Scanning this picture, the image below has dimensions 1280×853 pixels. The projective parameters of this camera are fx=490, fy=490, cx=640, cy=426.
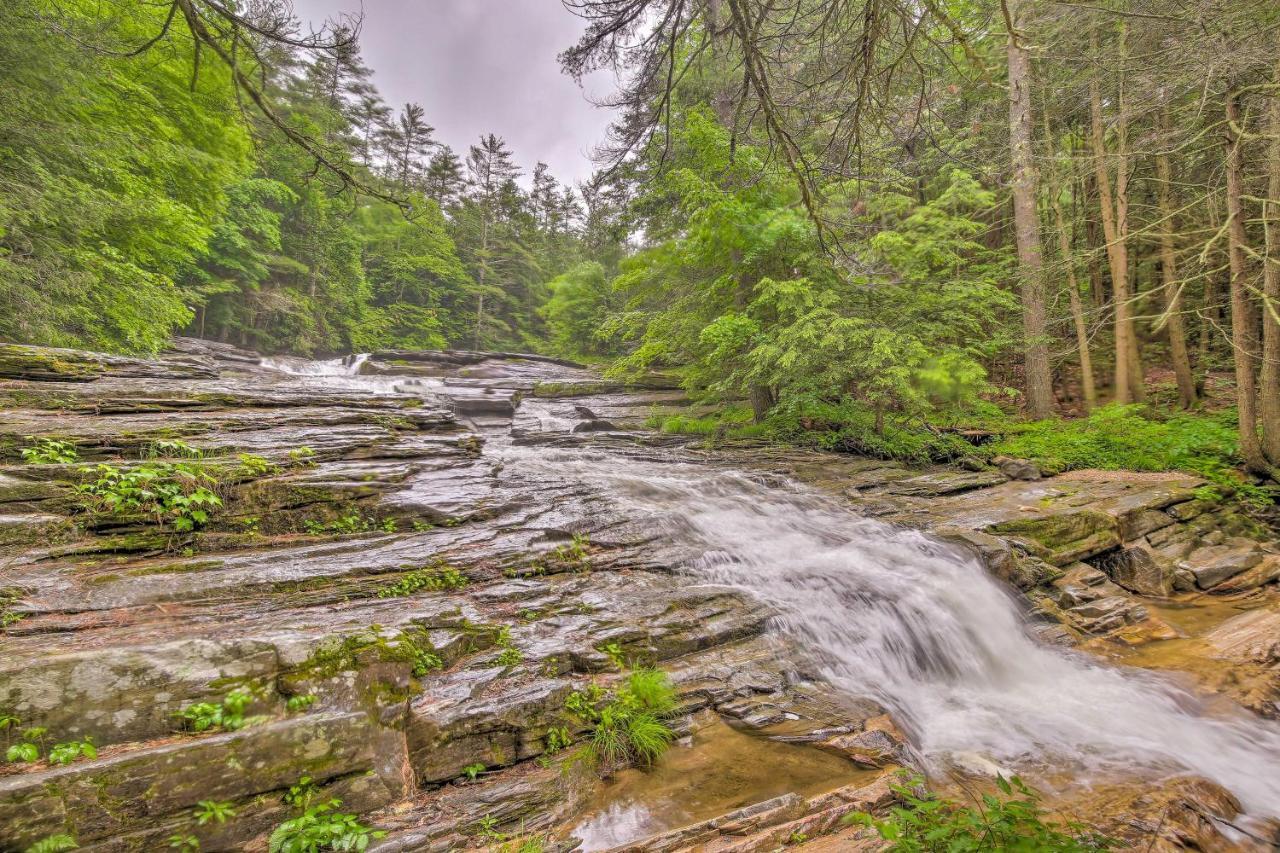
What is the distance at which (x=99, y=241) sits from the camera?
29.6ft

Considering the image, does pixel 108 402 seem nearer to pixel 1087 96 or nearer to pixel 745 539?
pixel 745 539

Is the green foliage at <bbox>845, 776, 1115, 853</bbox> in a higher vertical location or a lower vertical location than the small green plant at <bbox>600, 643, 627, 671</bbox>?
higher

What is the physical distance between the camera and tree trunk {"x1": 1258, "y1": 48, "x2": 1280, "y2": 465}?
680cm

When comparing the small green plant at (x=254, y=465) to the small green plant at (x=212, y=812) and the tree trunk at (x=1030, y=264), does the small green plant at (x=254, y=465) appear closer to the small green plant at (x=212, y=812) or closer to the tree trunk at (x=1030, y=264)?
the small green plant at (x=212, y=812)

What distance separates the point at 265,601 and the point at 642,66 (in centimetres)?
483

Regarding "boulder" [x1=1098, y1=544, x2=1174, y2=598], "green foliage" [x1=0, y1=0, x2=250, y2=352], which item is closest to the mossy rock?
"boulder" [x1=1098, y1=544, x2=1174, y2=598]

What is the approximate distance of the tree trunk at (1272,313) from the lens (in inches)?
268

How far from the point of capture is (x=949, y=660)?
4734 millimetres

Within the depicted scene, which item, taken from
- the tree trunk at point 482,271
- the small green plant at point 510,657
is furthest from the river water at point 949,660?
the tree trunk at point 482,271

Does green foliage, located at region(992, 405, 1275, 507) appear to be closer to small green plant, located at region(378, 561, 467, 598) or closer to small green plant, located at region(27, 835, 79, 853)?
small green plant, located at region(378, 561, 467, 598)

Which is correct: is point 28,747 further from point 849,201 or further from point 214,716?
point 849,201

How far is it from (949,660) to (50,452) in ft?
29.4

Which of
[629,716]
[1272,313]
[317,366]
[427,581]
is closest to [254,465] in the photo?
[427,581]

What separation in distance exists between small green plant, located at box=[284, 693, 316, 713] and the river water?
3617 millimetres
